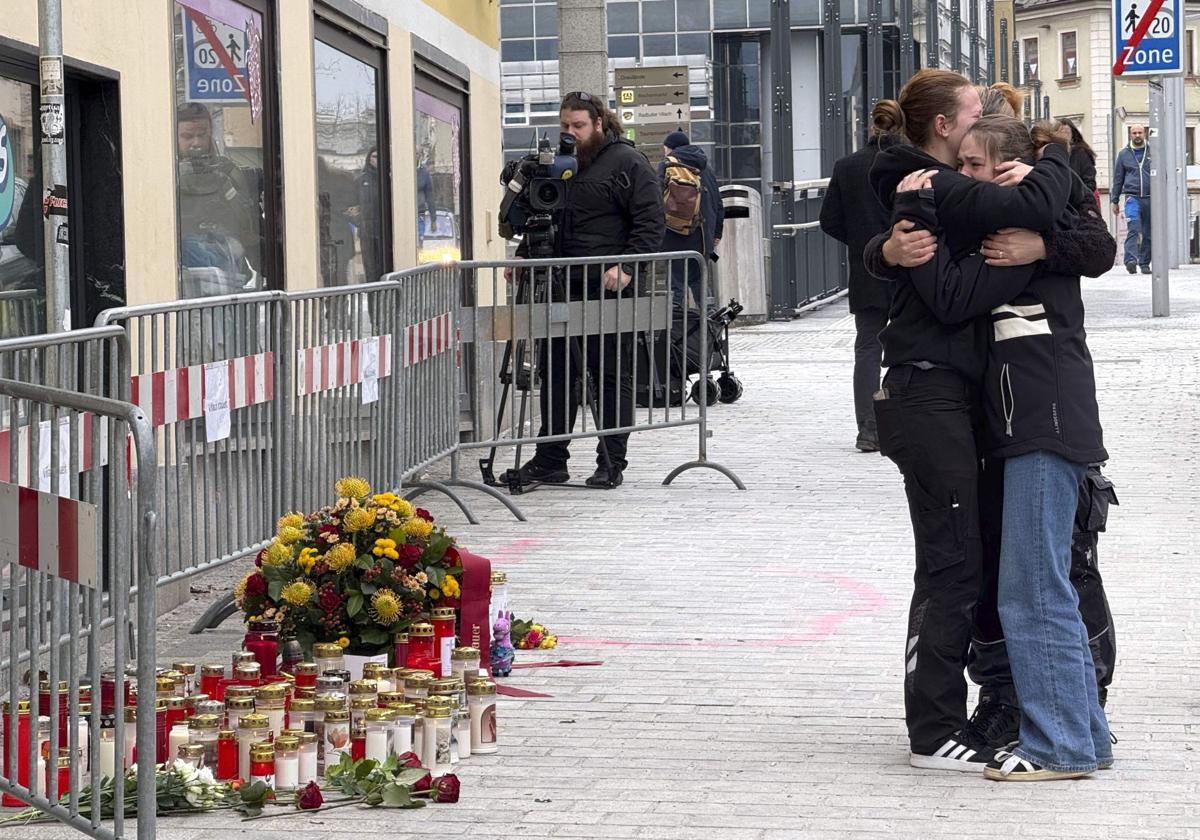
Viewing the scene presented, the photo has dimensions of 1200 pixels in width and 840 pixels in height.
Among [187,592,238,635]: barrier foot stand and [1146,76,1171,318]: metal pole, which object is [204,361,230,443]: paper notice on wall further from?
[1146,76,1171,318]: metal pole

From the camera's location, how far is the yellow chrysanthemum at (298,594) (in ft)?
20.1

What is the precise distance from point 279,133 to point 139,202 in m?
2.11

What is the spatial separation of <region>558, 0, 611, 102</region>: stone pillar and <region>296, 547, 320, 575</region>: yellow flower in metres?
11.0

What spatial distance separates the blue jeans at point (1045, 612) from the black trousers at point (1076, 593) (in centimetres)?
11

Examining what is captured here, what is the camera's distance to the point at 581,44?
16.9 m

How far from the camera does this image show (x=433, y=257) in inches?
563

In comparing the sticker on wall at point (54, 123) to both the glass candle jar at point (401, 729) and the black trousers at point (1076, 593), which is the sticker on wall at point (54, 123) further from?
the black trousers at point (1076, 593)

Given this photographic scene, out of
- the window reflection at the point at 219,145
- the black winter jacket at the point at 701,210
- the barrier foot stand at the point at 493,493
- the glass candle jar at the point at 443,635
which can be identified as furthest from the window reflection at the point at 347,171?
the glass candle jar at the point at 443,635

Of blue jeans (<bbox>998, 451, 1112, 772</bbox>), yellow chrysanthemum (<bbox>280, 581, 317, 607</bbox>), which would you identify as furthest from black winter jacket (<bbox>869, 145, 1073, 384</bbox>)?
yellow chrysanthemum (<bbox>280, 581, 317, 607</bbox>)

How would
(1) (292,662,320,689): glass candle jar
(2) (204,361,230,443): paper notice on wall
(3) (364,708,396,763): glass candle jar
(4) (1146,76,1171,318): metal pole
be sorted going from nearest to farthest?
(3) (364,708,396,763): glass candle jar → (1) (292,662,320,689): glass candle jar → (2) (204,361,230,443): paper notice on wall → (4) (1146,76,1171,318): metal pole

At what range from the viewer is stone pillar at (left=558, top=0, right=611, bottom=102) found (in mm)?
16875

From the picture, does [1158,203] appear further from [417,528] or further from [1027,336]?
[1027,336]

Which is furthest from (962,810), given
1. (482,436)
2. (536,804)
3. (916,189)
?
(482,436)

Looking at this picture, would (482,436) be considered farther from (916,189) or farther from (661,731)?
(916,189)
